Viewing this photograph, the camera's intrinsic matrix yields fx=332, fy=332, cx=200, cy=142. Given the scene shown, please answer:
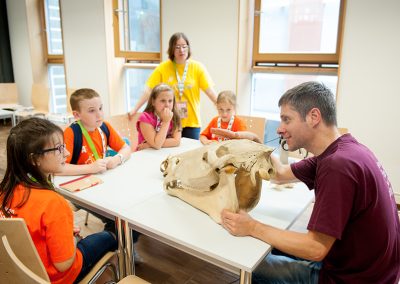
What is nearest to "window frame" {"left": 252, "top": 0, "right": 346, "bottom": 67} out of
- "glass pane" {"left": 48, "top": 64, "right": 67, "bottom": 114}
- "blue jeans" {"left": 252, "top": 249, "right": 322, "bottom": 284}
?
"blue jeans" {"left": 252, "top": 249, "right": 322, "bottom": 284}

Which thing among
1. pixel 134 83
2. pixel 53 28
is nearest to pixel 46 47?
pixel 53 28

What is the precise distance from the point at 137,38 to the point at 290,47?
237 centimetres

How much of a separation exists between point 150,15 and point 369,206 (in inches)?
167

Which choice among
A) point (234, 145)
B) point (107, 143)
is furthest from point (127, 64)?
point (234, 145)

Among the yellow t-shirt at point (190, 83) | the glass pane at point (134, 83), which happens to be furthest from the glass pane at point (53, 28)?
the yellow t-shirt at point (190, 83)

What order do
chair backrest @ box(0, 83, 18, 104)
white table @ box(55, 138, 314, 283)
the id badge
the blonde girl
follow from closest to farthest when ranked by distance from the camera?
white table @ box(55, 138, 314, 283) → the blonde girl → the id badge → chair backrest @ box(0, 83, 18, 104)

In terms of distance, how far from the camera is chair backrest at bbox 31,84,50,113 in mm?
5691

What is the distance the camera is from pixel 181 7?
3975 mm

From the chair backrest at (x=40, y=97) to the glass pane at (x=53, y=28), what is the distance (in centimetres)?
97

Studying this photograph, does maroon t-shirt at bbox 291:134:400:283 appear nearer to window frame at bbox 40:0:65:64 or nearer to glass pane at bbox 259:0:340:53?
glass pane at bbox 259:0:340:53

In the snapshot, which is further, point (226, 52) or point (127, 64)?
point (127, 64)

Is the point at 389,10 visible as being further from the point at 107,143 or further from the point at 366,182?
the point at 107,143

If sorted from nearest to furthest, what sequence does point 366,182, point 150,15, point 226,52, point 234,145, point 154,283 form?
point 366,182, point 234,145, point 154,283, point 226,52, point 150,15

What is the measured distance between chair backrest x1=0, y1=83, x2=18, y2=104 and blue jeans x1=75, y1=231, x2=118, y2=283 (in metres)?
5.90
